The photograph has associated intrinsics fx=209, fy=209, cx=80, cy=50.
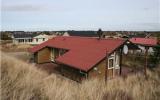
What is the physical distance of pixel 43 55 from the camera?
24688mm

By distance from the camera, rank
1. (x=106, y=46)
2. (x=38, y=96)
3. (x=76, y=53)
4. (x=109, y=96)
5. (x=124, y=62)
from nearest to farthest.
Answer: (x=38, y=96), (x=109, y=96), (x=106, y=46), (x=76, y=53), (x=124, y=62)

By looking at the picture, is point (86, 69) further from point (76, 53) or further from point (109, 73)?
point (76, 53)

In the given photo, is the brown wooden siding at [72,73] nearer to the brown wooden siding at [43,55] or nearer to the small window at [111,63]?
the small window at [111,63]

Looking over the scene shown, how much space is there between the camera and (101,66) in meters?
15.5

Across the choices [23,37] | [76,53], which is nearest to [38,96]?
[76,53]

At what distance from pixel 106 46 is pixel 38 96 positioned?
12.5m

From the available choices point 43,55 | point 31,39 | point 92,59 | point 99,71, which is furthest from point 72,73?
point 31,39

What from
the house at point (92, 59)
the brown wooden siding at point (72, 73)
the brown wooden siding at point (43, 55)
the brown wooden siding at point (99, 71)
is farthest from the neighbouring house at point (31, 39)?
the brown wooden siding at point (99, 71)

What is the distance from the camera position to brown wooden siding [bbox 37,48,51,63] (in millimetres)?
24531

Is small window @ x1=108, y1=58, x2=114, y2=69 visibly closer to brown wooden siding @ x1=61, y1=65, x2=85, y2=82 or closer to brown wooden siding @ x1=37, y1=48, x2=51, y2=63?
brown wooden siding @ x1=61, y1=65, x2=85, y2=82

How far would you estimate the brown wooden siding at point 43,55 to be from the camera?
80.5 ft

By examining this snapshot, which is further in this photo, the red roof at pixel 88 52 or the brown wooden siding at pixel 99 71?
the red roof at pixel 88 52

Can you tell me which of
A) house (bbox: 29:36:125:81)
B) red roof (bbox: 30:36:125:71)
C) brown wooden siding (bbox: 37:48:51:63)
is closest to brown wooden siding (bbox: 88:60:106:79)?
house (bbox: 29:36:125:81)

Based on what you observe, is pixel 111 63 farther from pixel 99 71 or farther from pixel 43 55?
pixel 43 55
